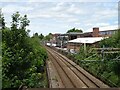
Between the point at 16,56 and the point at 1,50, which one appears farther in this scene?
the point at 16,56

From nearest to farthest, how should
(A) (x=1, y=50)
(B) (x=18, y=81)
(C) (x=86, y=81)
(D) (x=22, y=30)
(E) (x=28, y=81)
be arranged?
(A) (x=1, y=50) < (B) (x=18, y=81) < (E) (x=28, y=81) < (D) (x=22, y=30) < (C) (x=86, y=81)

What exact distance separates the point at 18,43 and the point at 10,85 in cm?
174

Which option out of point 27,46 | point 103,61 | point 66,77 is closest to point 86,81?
point 66,77

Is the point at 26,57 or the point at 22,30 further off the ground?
the point at 22,30

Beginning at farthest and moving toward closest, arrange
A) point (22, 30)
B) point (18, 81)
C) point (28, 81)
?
point (22, 30) → point (28, 81) → point (18, 81)

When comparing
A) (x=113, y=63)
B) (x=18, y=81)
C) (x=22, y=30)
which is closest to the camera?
(x=18, y=81)

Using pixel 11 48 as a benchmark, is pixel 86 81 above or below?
below

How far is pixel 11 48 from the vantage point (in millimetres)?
8945

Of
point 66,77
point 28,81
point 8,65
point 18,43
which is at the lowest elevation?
point 66,77

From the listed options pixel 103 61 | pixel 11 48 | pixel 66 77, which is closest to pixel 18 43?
pixel 11 48

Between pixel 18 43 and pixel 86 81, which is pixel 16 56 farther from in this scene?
pixel 86 81

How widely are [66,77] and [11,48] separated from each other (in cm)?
957

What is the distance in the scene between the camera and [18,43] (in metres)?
9.20

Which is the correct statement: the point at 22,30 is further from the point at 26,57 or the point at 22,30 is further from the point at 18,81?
the point at 18,81
